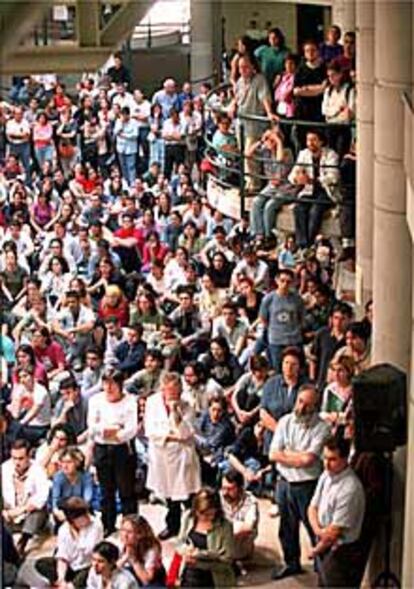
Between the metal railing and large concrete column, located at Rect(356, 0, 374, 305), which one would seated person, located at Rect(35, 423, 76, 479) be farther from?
the metal railing

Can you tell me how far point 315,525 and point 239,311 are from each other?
4425mm

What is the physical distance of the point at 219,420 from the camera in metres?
12.0

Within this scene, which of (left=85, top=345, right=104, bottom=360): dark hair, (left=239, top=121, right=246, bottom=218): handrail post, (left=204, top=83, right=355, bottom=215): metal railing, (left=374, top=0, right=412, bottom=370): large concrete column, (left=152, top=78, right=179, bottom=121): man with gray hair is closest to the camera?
(left=374, top=0, right=412, bottom=370): large concrete column

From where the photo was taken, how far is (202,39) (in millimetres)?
30078

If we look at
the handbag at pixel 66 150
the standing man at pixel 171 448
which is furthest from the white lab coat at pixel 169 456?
the handbag at pixel 66 150

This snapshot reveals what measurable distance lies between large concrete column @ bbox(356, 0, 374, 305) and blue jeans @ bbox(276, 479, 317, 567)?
3776 millimetres

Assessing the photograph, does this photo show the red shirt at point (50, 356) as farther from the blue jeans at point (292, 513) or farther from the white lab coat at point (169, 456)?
the blue jeans at point (292, 513)

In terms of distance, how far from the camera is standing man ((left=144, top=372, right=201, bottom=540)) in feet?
37.1

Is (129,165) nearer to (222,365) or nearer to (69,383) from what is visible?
(222,365)

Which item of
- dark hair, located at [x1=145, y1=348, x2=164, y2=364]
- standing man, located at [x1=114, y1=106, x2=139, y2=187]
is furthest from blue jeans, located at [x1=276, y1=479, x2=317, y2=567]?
standing man, located at [x1=114, y1=106, x2=139, y2=187]

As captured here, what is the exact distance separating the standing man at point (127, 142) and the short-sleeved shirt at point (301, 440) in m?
13.4

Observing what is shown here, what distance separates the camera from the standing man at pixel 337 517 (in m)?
9.67

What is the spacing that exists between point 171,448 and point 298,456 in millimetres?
1344

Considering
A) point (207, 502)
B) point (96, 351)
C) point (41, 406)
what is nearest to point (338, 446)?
point (207, 502)
